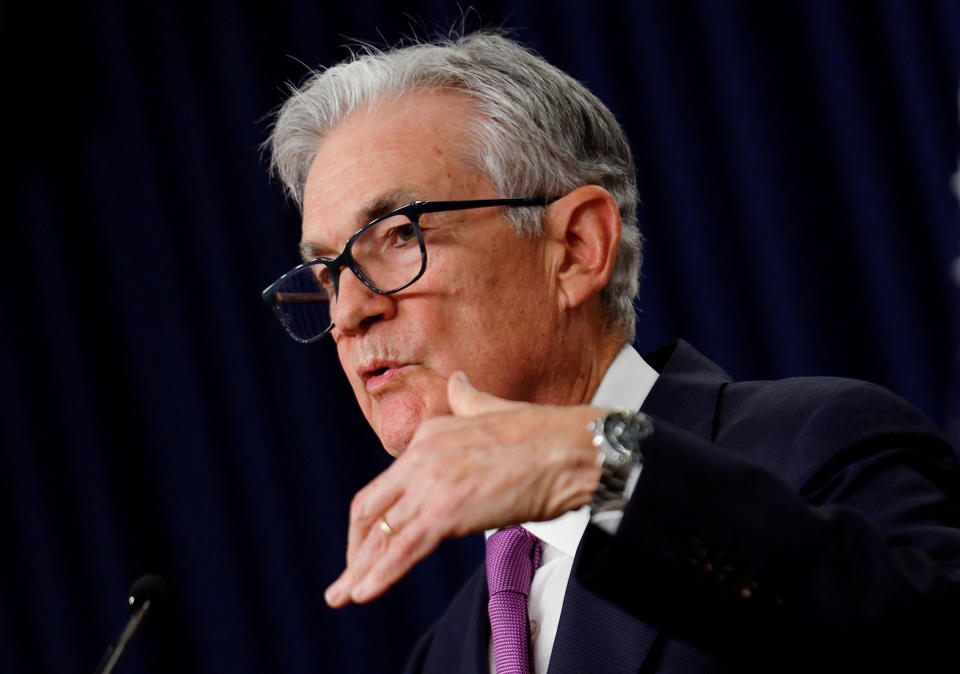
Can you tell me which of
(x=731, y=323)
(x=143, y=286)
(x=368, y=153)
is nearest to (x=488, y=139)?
(x=368, y=153)

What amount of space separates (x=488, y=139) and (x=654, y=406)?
1.42ft

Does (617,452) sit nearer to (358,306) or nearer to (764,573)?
(764,573)

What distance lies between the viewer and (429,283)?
1.44m

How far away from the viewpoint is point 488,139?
1.54 m

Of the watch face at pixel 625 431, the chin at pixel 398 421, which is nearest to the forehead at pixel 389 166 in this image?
the chin at pixel 398 421

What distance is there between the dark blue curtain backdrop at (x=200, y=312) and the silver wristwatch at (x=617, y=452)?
4.95 feet

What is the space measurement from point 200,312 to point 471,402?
188cm

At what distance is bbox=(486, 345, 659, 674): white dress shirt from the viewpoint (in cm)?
142

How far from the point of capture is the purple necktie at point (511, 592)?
139 cm

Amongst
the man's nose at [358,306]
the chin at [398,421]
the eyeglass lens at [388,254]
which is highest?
the eyeglass lens at [388,254]

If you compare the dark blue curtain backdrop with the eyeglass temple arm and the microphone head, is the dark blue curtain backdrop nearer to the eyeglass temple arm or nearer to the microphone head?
the eyeglass temple arm

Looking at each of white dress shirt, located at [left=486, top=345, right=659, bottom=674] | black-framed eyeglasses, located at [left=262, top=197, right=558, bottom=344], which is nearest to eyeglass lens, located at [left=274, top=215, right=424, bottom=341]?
black-framed eyeglasses, located at [left=262, top=197, right=558, bottom=344]

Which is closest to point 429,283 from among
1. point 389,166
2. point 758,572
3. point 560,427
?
point 389,166

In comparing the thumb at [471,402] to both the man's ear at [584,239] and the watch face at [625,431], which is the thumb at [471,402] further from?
the man's ear at [584,239]
